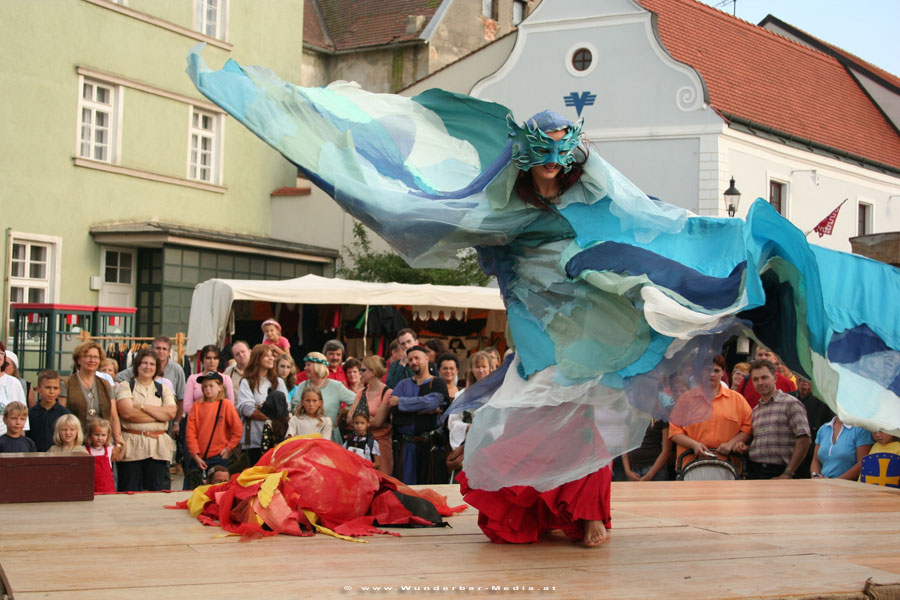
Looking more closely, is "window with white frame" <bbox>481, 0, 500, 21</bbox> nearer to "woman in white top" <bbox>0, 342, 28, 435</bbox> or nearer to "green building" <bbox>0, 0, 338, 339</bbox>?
"green building" <bbox>0, 0, 338, 339</bbox>

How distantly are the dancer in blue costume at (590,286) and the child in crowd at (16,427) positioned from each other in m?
3.89

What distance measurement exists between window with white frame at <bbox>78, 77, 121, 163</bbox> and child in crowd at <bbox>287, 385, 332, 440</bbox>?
1354cm

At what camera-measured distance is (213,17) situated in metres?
23.1

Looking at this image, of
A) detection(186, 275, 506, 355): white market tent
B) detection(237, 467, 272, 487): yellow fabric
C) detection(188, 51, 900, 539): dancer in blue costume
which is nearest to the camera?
detection(188, 51, 900, 539): dancer in blue costume

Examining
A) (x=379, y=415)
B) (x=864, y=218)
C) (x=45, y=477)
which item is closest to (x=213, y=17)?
(x=379, y=415)

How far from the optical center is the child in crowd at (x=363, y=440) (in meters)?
8.59

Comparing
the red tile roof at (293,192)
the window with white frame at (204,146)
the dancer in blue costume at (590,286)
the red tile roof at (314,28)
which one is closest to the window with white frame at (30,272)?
the window with white frame at (204,146)

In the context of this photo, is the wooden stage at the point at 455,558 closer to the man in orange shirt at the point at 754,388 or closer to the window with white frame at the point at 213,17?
the man in orange shirt at the point at 754,388

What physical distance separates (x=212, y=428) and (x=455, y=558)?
15.7 feet

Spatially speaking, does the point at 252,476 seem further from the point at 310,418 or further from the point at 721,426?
the point at 721,426

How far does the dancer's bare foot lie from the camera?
16.1 ft

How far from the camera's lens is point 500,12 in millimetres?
32500

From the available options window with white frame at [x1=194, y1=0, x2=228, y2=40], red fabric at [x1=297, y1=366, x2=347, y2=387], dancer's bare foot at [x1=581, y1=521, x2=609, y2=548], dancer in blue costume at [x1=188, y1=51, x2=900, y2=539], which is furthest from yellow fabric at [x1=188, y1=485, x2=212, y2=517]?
window with white frame at [x1=194, y1=0, x2=228, y2=40]

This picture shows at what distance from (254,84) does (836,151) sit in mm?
25505
